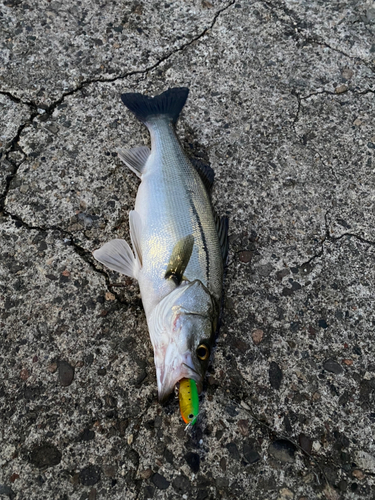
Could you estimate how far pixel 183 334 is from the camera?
7.54 feet

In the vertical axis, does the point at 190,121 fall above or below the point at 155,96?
below

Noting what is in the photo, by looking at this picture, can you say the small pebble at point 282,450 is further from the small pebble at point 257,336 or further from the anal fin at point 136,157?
the anal fin at point 136,157

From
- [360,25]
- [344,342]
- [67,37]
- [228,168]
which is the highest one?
[67,37]

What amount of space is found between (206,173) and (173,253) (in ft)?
2.69

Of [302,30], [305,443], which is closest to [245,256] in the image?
[305,443]

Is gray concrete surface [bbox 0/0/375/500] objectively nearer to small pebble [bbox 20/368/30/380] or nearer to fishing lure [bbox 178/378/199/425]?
small pebble [bbox 20/368/30/380]

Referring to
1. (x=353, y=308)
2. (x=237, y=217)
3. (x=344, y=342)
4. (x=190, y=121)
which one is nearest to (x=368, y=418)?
(x=344, y=342)

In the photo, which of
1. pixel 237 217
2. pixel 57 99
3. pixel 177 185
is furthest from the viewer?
pixel 57 99

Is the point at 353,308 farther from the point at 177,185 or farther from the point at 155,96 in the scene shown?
the point at 155,96

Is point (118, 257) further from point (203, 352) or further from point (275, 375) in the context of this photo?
point (275, 375)

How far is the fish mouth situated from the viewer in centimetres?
221

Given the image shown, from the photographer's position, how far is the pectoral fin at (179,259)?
8.34 ft

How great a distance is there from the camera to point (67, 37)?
376 cm

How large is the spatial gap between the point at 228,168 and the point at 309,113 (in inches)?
40.4
